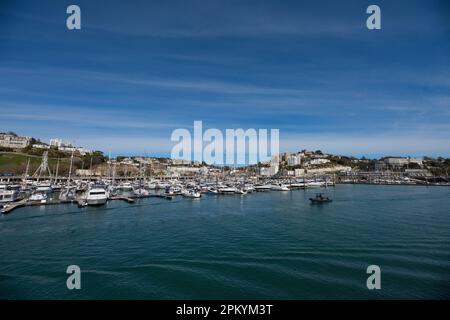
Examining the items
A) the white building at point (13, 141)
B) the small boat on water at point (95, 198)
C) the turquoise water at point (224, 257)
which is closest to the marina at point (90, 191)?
the small boat on water at point (95, 198)

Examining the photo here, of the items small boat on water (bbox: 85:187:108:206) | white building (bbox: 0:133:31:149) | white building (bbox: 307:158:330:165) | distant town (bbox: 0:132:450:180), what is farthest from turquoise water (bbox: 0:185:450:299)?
white building (bbox: 307:158:330:165)

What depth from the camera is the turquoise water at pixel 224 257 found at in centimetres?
987

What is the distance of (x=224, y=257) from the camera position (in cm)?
1324

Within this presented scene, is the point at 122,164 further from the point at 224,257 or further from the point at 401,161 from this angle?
the point at 401,161

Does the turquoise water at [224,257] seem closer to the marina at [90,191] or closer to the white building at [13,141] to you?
the marina at [90,191]

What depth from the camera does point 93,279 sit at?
10.9 m

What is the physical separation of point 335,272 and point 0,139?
12569 centimetres

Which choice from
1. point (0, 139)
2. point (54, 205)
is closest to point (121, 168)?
point (0, 139)

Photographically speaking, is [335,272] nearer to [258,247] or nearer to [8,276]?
[258,247]

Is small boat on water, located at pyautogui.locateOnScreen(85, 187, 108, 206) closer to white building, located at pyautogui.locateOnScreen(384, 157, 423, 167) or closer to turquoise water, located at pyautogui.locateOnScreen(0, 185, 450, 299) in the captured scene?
turquoise water, located at pyautogui.locateOnScreen(0, 185, 450, 299)

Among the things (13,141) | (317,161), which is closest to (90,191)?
(13,141)

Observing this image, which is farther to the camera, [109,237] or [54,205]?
[54,205]

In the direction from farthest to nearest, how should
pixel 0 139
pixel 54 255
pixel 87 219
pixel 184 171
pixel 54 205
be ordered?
pixel 184 171 → pixel 0 139 → pixel 54 205 → pixel 87 219 → pixel 54 255

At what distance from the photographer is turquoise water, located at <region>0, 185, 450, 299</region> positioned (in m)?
9.87
